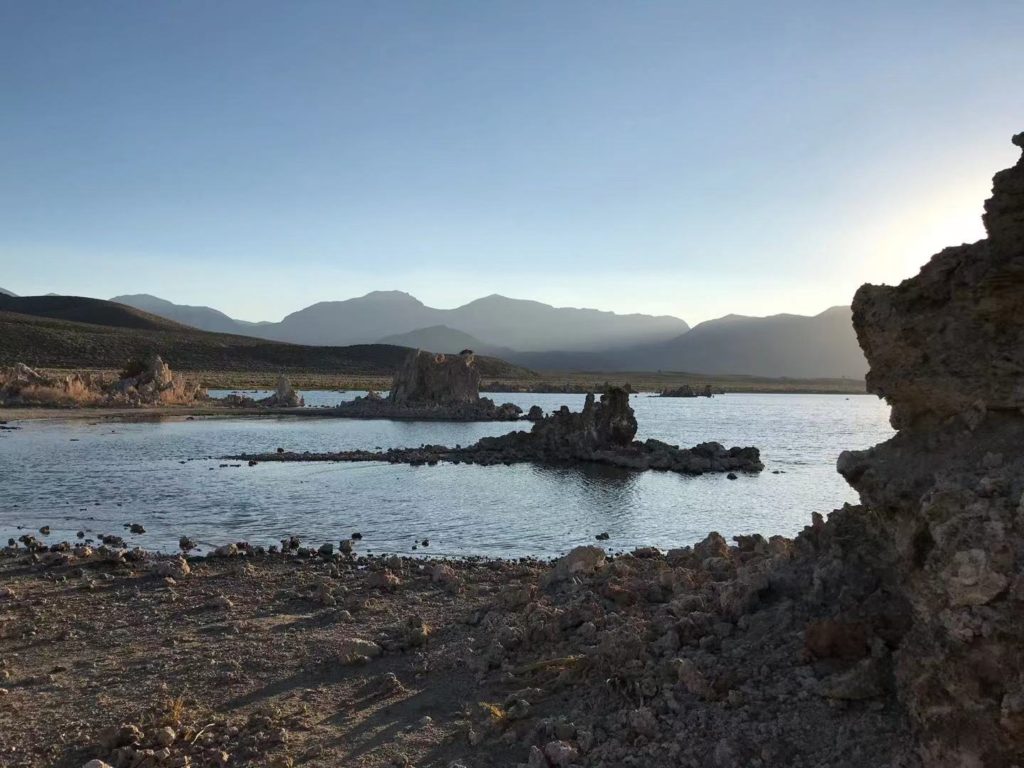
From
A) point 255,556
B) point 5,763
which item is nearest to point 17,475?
point 255,556

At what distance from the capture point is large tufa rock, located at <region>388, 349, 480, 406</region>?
229ft

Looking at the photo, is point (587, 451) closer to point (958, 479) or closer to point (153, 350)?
point (958, 479)

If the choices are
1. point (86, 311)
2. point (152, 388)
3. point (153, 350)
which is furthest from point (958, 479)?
point (86, 311)

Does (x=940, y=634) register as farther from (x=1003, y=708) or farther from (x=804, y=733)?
(x=804, y=733)

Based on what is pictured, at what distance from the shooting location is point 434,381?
2793 inches

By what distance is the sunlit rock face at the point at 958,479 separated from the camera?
434cm

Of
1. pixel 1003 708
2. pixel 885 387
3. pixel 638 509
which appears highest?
pixel 885 387

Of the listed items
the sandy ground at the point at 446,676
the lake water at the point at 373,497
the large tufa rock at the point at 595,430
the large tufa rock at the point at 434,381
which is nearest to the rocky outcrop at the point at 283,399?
the large tufa rock at the point at 434,381

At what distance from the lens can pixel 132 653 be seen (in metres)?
9.21

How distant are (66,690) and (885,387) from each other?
27.6 ft

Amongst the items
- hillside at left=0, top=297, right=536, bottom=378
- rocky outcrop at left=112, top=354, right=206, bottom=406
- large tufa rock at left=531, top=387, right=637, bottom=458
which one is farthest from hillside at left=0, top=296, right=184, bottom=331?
large tufa rock at left=531, top=387, right=637, bottom=458

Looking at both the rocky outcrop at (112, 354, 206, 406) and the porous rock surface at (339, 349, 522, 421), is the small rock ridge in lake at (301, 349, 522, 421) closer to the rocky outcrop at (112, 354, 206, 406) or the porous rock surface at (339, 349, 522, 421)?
the porous rock surface at (339, 349, 522, 421)

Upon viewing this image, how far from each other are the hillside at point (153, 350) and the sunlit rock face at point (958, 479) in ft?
313

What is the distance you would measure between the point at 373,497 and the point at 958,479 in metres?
19.8
